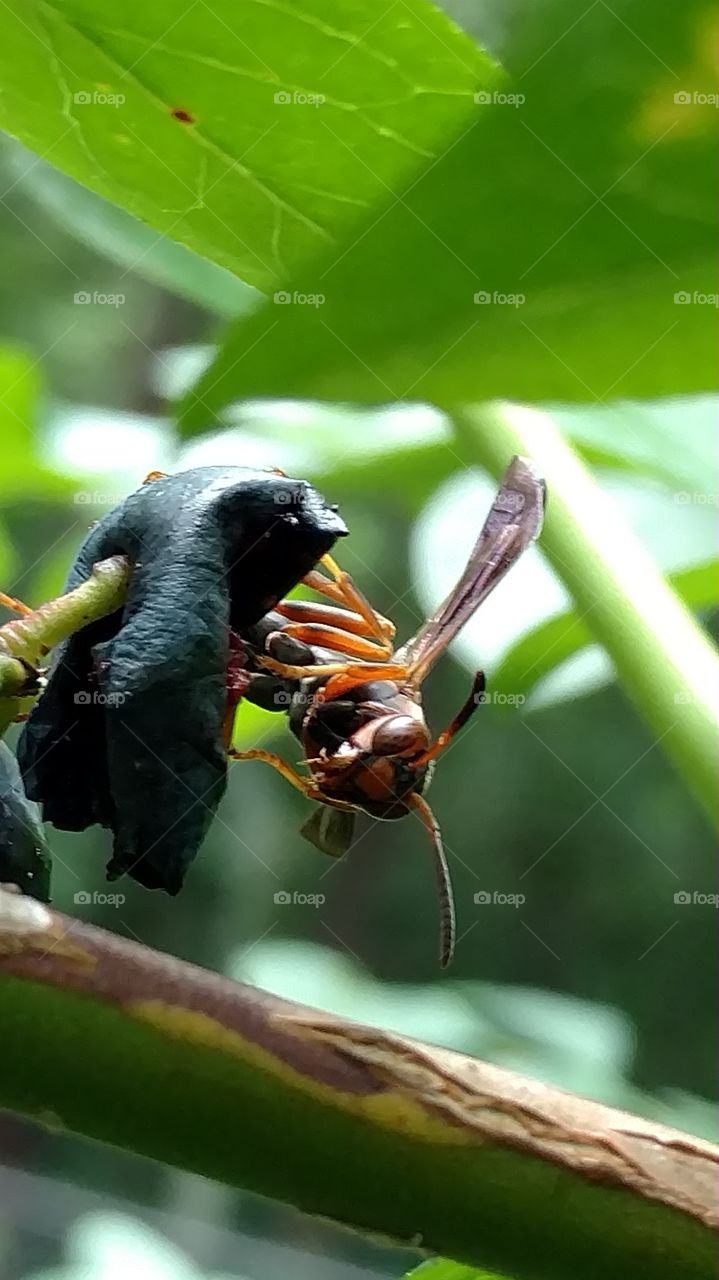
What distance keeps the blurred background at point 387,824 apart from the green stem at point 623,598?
49mm

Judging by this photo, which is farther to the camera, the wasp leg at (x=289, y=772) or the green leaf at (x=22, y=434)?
the green leaf at (x=22, y=434)

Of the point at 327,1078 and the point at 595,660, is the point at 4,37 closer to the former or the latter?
the point at 327,1078

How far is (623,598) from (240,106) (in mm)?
330

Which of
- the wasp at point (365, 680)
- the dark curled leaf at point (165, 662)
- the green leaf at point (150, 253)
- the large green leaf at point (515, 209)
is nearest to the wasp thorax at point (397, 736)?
the wasp at point (365, 680)

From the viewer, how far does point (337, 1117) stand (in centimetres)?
34

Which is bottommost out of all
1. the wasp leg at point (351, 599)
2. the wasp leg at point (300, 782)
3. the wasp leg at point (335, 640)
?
the wasp leg at point (300, 782)

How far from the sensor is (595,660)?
958 millimetres

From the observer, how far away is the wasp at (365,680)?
21.9 inches

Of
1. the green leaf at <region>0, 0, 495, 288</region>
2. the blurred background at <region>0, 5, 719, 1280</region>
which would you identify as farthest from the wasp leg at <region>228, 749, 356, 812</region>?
the green leaf at <region>0, 0, 495, 288</region>

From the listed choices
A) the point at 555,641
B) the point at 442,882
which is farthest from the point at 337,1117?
the point at 555,641

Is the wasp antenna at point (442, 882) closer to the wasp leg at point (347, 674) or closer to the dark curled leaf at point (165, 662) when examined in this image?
the wasp leg at point (347, 674)

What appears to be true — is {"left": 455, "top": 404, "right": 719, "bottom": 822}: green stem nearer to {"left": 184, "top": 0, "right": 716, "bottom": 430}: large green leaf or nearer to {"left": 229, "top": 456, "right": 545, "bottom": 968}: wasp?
{"left": 229, "top": 456, "right": 545, "bottom": 968}: wasp

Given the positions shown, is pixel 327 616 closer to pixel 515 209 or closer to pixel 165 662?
pixel 165 662

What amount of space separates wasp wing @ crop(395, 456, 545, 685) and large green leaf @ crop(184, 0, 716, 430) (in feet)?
0.80
